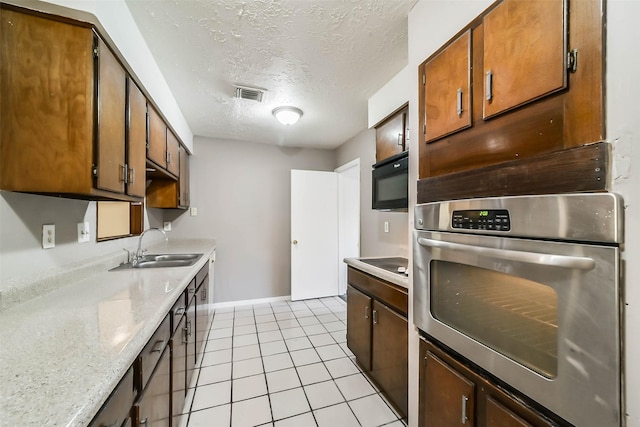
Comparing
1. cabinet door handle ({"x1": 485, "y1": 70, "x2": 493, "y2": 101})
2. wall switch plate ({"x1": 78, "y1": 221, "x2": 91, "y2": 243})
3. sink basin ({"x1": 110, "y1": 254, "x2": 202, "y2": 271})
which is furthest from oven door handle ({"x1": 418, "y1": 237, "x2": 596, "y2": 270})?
wall switch plate ({"x1": 78, "y1": 221, "x2": 91, "y2": 243})

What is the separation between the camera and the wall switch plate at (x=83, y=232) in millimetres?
1521

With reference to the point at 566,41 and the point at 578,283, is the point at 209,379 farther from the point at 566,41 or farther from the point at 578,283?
the point at 566,41

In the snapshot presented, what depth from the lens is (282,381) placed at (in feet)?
6.35

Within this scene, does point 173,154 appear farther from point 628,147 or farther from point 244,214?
point 628,147

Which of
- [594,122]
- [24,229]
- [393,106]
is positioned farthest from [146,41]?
[594,122]

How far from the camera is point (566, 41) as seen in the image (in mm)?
748

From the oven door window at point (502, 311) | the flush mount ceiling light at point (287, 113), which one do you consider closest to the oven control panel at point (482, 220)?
the oven door window at point (502, 311)

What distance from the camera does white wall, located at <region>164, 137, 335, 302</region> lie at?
3.56 m

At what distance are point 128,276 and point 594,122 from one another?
220 centimetres

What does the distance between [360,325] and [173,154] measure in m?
2.39

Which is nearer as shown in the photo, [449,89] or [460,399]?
[460,399]

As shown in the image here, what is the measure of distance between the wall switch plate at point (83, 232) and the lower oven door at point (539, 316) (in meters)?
1.98

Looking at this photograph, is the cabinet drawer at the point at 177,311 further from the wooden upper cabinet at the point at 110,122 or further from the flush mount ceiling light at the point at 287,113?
the flush mount ceiling light at the point at 287,113

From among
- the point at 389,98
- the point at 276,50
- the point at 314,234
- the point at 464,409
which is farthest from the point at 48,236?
the point at 314,234
